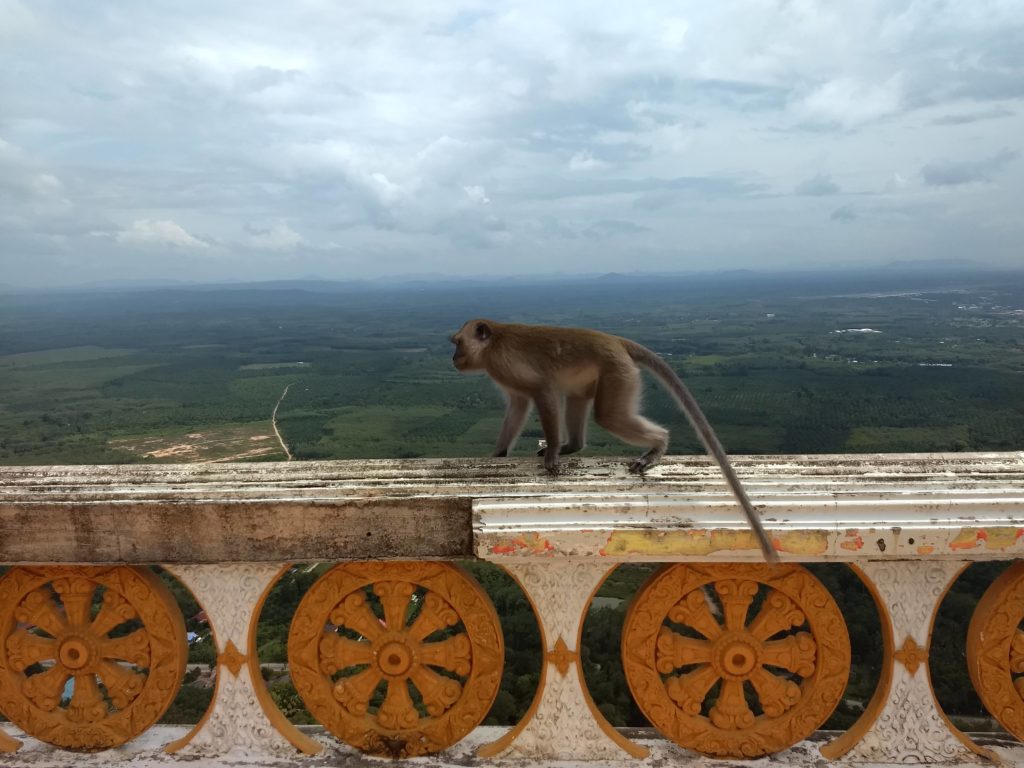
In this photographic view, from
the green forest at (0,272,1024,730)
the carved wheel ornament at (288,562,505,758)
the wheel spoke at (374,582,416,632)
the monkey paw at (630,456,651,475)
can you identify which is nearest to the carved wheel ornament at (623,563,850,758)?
the green forest at (0,272,1024,730)

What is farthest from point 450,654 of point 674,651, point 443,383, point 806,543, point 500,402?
point 443,383

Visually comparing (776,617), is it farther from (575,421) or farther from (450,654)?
(575,421)

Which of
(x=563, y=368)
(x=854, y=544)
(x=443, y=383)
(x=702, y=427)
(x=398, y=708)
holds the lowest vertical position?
(x=443, y=383)

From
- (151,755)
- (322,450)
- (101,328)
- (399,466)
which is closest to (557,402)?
(399,466)

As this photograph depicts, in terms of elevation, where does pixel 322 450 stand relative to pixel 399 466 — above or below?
below

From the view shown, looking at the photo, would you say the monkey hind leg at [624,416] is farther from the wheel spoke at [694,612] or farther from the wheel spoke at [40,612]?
the wheel spoke at [40,612]

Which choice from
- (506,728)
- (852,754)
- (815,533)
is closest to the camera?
(815,533)

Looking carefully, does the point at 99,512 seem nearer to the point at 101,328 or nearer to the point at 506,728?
the point at 506,728
